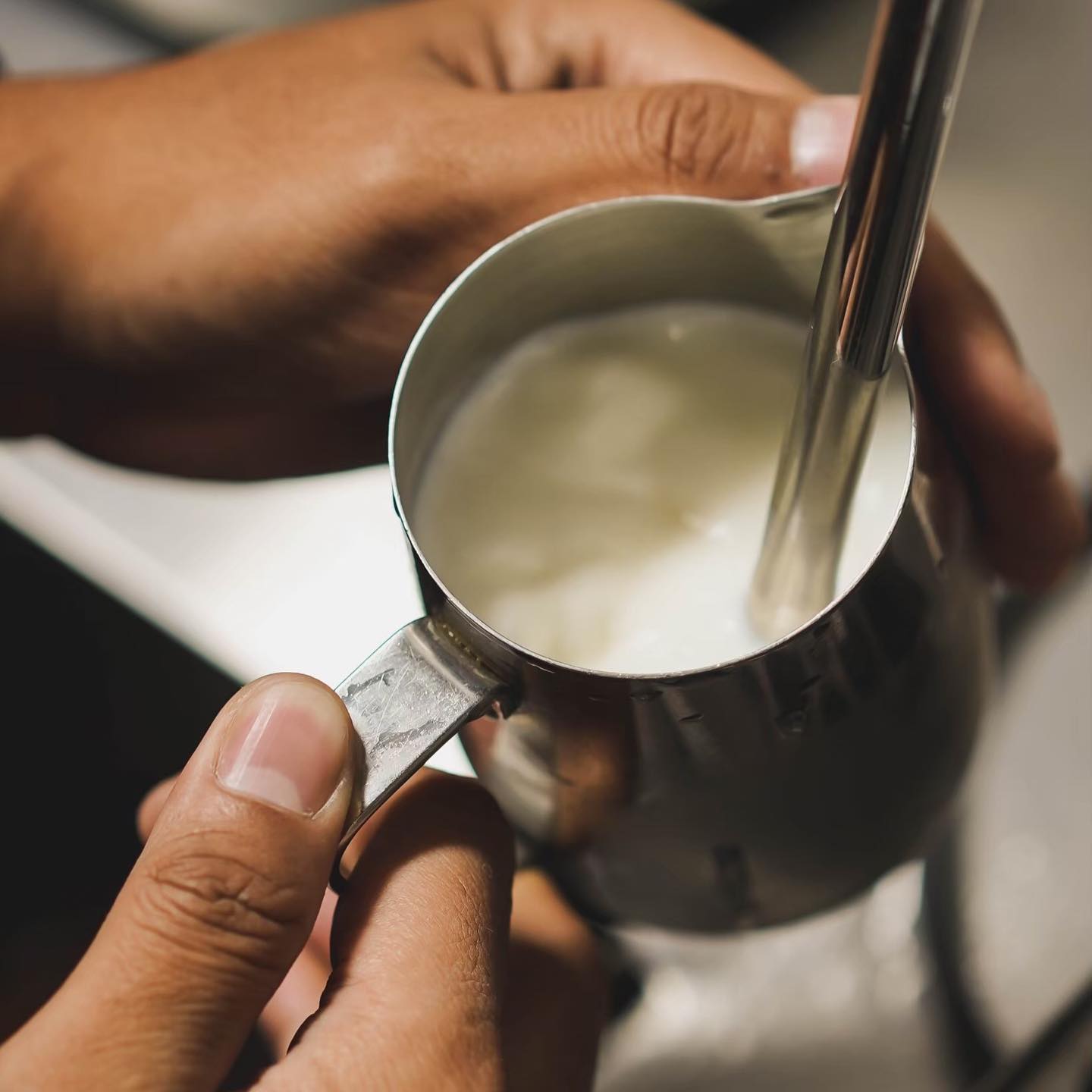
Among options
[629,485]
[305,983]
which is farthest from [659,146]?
[305,983]

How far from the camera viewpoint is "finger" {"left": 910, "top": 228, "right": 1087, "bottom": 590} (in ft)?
1.44

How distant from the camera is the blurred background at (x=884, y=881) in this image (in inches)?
19.4

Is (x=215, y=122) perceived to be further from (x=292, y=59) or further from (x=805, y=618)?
(x=805, y=618)

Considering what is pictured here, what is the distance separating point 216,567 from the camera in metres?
0.61

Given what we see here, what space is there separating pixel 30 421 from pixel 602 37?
1.03ft

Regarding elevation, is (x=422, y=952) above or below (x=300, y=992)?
above

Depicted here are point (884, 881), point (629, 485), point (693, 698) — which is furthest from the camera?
point (884, 881)

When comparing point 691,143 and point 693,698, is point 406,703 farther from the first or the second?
point 691,143

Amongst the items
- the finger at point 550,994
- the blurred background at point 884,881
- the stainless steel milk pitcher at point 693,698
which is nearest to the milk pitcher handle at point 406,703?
the stainless steel milk pitcher at point 693,698

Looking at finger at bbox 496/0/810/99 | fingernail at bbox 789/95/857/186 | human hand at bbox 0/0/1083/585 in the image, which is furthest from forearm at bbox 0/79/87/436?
fingernail at bbox 789/95/857/186

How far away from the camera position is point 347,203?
1.53 ft

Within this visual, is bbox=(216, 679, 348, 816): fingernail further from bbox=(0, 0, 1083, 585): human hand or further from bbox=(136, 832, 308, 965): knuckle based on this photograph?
bbox=(0, 0, 1083, 585): human hand

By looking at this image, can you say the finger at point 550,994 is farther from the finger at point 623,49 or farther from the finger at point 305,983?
the finger at point 623,49

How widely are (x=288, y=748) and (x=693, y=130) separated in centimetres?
25
